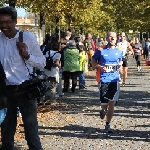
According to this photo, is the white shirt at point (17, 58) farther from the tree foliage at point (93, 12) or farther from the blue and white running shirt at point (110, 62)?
the tree foliage at point (93, 12)

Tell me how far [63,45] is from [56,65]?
3149 mm

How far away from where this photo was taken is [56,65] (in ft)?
→ 41.7

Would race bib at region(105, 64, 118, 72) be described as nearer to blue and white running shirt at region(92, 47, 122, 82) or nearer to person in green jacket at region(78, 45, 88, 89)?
blue and white running shirt at region(92, 47, 122, 82)

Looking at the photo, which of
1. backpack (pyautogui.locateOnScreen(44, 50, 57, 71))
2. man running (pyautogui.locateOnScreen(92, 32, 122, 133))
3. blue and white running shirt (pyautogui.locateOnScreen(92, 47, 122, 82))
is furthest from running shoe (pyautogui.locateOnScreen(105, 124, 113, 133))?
backpack (pyautogui.locateOnScreen(44, 50, 57, 71))

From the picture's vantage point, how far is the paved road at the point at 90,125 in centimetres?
827

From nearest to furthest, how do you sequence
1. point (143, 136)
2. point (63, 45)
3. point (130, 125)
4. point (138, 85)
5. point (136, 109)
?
1. point (143, 136)
2. point (130, 125)
3. point (136, 109)
4. point (63, 45)
5. point (138, 85)

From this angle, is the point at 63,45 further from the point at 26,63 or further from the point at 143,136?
the point at 26,63

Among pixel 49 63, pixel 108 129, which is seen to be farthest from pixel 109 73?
pixel 49 63

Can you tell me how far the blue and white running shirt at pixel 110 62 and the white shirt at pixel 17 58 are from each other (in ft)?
14.0

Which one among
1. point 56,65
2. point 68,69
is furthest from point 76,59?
point 56,65

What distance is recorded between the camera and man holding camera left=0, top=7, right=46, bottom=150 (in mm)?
5188

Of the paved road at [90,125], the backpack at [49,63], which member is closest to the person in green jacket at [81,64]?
the paved road at [90,125]

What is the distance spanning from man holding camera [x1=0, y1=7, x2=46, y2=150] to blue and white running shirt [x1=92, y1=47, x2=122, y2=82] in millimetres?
4211

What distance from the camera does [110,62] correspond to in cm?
952
